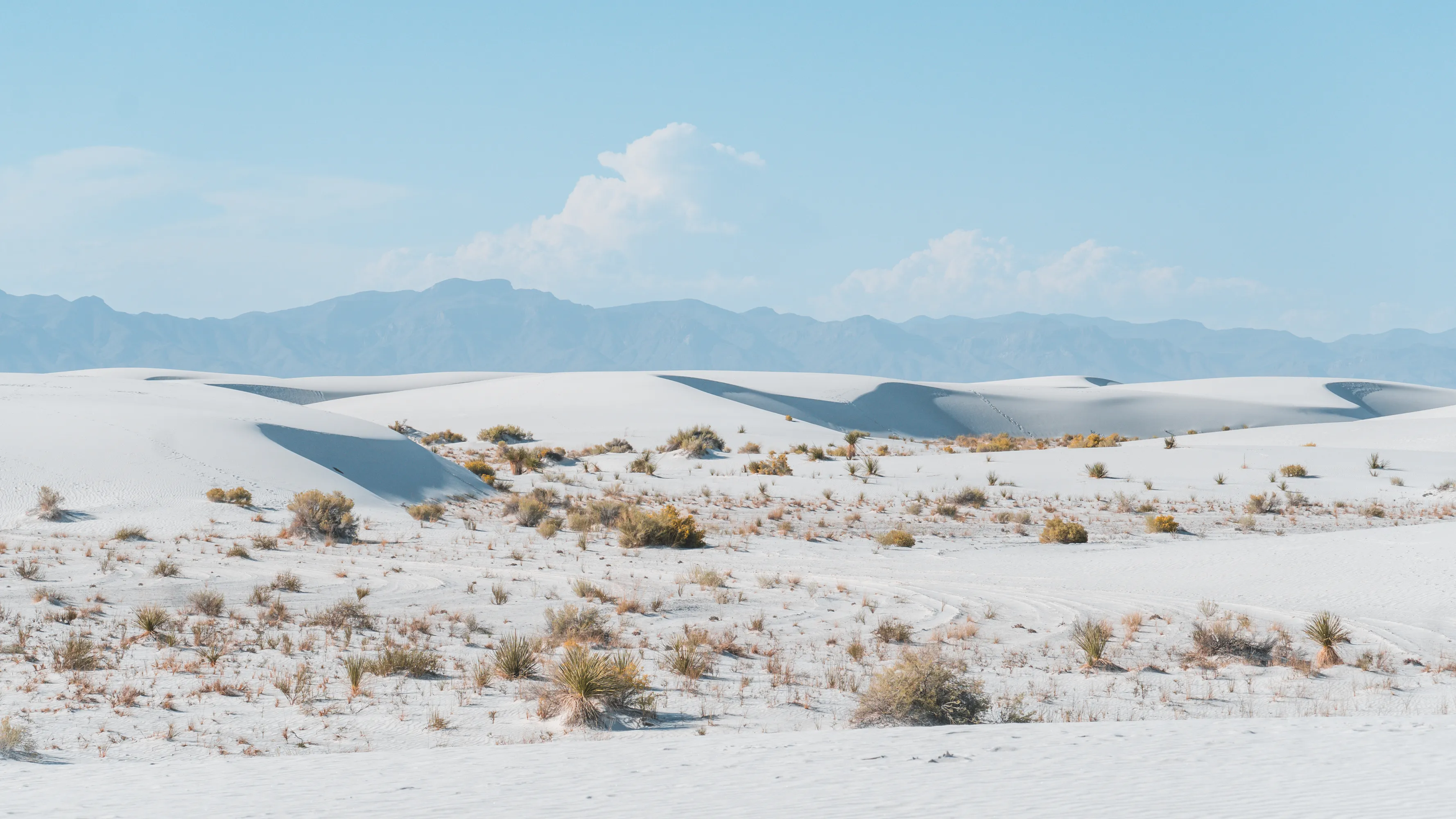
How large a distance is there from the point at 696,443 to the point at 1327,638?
23.6 meters

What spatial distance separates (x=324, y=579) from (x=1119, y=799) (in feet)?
31.8

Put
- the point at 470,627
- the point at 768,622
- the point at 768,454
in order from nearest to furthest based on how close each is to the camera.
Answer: the point at 470,627 → the point at 768,622 → the point at 768,454

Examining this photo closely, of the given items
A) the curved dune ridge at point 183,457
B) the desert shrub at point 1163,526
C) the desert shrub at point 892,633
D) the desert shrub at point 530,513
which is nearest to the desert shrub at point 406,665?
the desert shrub at point 892,633

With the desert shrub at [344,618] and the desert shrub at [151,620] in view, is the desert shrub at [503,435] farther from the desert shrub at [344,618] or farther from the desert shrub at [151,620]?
the desert shrub at [151,620]

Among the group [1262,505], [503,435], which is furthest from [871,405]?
[1262,505]

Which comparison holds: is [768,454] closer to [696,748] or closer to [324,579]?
[324,579]

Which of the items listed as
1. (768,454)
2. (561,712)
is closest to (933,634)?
(561,712)

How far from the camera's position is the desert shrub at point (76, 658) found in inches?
301

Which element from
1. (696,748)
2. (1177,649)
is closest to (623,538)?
(1177,649)

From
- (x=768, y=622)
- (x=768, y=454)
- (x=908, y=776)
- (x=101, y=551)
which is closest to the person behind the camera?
(x=908, y=776)

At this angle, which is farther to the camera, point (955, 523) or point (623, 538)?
point (955, 523)

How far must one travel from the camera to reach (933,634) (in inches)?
399

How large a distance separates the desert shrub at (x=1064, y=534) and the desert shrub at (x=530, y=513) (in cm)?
923

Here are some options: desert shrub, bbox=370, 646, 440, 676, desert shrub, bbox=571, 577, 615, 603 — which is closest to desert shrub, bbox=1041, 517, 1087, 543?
desert shrub, bbox=571, 577, 615, 603
